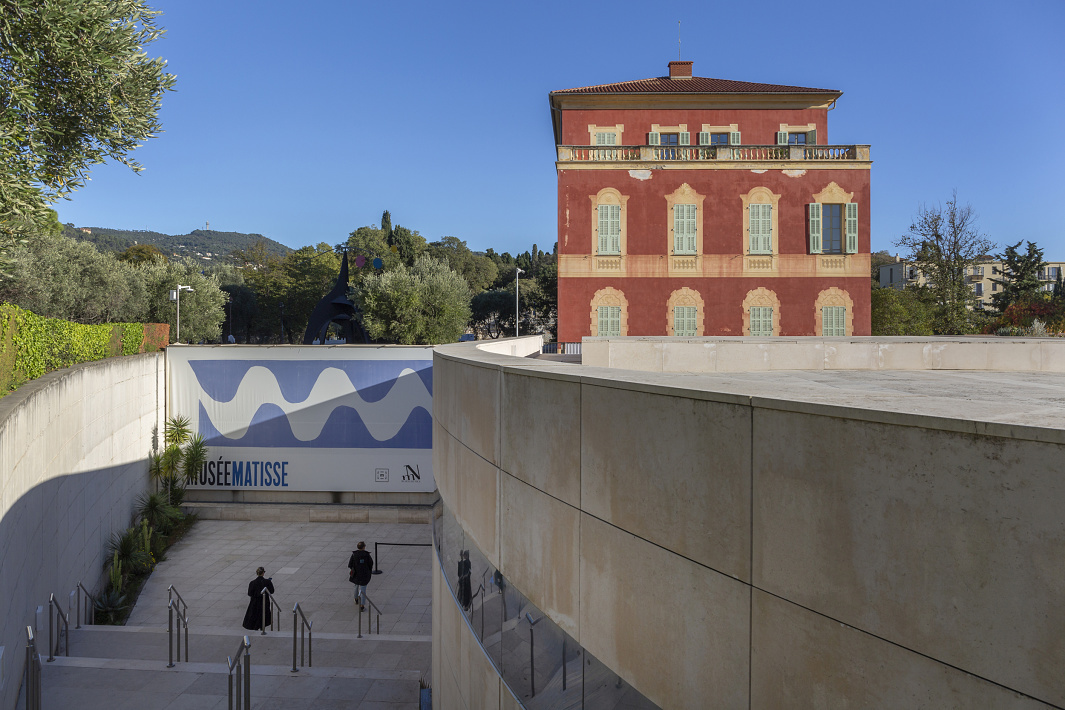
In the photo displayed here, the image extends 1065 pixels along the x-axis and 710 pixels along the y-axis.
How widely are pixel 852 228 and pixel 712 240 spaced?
229 inches

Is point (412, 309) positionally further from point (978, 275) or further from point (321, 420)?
point (978, 275)

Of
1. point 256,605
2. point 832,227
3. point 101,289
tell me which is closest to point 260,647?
point 256,605

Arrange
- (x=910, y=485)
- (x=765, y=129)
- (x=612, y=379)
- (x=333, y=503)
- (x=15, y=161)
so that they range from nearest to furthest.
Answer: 1. (x=910, y=485)
2. (x=612, y=379)
3. (x=15, y=161)
4. (x=333, y=503)
5. (x=765, y=129)

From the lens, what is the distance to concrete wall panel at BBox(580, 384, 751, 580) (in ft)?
9.78

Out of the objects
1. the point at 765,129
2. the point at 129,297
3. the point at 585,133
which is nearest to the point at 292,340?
the point at 129,297

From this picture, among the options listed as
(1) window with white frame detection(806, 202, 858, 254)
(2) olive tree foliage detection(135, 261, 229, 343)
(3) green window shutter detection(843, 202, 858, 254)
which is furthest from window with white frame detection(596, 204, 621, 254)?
(2) olive tree foliage detection(135, 261, 229, 343)

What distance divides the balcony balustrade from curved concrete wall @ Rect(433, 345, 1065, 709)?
24.4 metres

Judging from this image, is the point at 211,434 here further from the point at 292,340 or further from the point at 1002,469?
the point at 292,340

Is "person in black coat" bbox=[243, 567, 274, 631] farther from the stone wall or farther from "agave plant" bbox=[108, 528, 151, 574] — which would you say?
the stone wall

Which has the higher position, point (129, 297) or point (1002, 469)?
point (129, 297)

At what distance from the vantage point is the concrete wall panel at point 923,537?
2.06 metres

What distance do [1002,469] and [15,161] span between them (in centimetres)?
1348

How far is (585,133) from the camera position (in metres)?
30.2

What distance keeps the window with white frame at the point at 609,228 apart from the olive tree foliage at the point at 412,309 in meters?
10.9
